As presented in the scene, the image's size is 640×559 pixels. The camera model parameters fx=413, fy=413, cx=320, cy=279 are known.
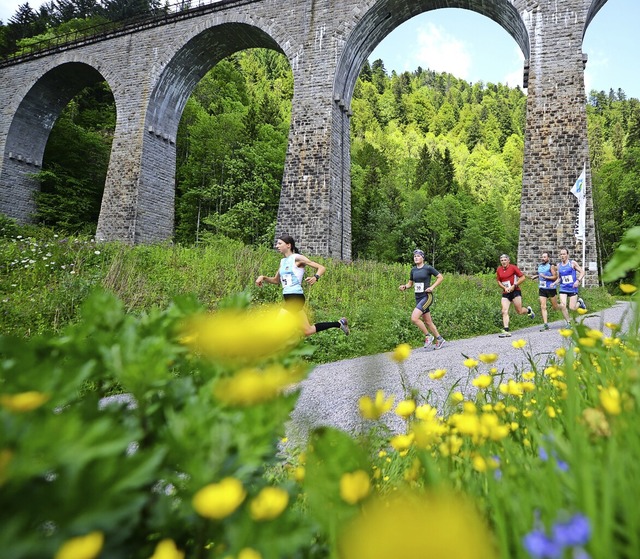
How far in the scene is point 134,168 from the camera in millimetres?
16516

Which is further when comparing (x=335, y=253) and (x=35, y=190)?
(x=35, y=190)

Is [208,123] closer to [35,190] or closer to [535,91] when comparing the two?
[35,190]

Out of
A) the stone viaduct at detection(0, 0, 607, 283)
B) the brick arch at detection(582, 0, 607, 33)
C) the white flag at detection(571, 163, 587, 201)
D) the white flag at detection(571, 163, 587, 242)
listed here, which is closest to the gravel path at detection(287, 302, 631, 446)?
the white flag at detection(571, 163, 587, 242)

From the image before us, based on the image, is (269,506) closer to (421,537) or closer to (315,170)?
(421,537)

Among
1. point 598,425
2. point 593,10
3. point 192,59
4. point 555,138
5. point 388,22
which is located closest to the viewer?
point 598,425

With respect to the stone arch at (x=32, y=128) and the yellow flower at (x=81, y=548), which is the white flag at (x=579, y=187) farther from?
the stone arch at (x=32, y=128)

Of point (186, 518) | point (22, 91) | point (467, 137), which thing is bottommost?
point (186, 518)

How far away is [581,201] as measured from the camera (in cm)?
1138

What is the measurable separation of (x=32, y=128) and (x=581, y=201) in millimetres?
23660

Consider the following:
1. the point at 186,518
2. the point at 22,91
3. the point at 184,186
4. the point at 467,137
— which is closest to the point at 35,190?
the point at 22,91

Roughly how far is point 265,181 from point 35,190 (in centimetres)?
1172

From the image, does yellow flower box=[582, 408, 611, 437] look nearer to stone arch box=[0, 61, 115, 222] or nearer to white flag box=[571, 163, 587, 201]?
white flag box=[571, 163, 587, 201]

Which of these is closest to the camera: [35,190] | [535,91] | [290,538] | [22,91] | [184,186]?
[290,538]

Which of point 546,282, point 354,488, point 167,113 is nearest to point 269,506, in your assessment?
point 354,488
